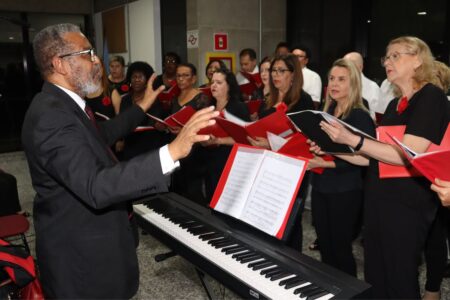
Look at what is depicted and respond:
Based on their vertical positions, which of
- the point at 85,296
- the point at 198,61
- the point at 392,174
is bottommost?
the point at 85,296

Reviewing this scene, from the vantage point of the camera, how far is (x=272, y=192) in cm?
158

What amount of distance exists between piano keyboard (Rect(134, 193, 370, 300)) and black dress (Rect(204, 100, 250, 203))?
45.1 inches

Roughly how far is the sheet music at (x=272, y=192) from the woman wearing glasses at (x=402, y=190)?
0.34 m

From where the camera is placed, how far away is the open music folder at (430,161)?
4.35 feet

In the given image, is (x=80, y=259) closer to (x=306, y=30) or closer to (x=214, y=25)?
(x=214, y=25)

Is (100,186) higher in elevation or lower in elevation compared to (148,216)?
higher

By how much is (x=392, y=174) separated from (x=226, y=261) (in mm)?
891

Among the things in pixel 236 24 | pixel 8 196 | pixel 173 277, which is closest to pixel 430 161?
pixel 173 277

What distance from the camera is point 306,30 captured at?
6.44 metres

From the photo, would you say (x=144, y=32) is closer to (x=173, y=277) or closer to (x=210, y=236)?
(x=173, y=277)

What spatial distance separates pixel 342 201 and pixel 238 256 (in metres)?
0.97

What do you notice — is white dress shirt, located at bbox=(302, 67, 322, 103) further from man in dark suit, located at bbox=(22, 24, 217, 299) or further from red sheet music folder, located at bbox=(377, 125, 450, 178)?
man in dark suit, located at bbox=(22, 24, 217, 299)

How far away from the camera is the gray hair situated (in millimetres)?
1431

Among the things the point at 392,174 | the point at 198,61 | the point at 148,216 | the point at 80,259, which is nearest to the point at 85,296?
the point at 80,259
